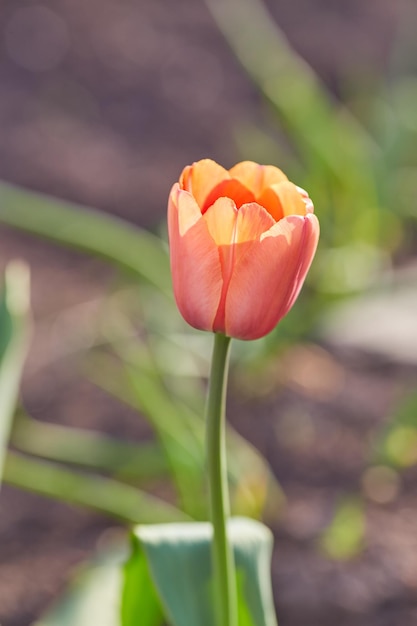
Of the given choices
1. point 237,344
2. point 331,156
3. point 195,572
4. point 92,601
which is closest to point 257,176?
point 195,572

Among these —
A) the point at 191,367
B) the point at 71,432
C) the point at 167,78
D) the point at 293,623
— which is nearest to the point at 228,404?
the point at 191,367

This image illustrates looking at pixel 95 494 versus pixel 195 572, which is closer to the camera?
pixel 195 572

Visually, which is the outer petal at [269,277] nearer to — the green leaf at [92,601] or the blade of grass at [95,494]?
the green leaf at [92,601]

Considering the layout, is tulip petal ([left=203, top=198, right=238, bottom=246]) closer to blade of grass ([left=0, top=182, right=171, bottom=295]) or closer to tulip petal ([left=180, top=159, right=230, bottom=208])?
tulip petal ([left=180, top=159, right=230, bottom=208])

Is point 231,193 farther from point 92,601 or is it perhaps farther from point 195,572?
point 92,601

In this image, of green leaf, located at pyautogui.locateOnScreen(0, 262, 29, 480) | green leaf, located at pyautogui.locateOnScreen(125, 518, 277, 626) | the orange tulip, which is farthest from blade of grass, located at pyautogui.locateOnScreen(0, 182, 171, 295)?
the orange tulip

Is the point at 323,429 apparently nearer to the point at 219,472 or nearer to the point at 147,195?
the point at 219,472
